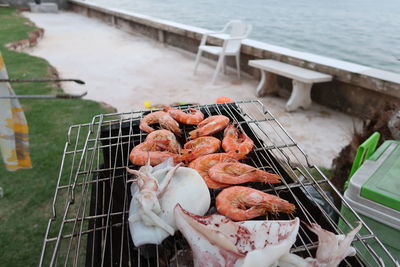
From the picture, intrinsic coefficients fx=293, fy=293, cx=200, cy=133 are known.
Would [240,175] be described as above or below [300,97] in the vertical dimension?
above

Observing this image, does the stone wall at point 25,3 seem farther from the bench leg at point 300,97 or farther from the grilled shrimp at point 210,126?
the grilled shrimp at point 210,126

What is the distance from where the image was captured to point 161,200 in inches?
65.2

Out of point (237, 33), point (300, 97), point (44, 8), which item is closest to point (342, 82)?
point (300, 97)

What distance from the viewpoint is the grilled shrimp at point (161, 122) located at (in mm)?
2559

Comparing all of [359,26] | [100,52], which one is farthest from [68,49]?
[359,26]

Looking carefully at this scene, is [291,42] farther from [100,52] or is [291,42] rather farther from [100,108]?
[100,108]

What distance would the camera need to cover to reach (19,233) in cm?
328

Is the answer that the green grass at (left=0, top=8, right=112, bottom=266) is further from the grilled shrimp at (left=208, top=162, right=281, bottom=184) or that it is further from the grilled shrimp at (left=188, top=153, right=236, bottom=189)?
the grilled shrimp at (left=208, top=162, right=281, bottom=184)

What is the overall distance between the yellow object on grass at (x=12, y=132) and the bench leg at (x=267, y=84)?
501 centimetres

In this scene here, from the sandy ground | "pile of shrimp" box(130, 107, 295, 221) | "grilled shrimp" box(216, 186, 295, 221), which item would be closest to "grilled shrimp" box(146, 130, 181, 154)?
"pile of shrimp" box(130, 107, 295, 221)

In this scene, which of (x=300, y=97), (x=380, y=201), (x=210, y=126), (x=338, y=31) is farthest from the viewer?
(x=338, y=31)

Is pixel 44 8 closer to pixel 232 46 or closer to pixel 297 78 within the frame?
pixel 232 46

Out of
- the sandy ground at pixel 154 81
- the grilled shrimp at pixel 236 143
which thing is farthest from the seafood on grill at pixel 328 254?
the sandy ground at pixel 154 81

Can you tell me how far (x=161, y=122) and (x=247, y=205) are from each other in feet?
3.81
